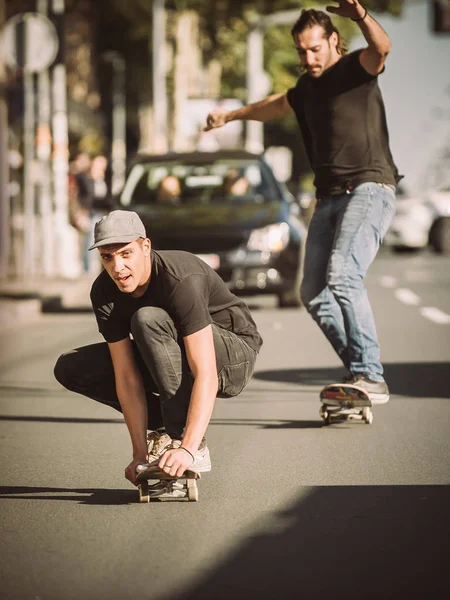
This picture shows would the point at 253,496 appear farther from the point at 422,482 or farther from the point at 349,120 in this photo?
the point at 349,120

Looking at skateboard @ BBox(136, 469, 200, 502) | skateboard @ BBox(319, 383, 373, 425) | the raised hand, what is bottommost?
skateboard @ BBox(319, 383, 373, 425)

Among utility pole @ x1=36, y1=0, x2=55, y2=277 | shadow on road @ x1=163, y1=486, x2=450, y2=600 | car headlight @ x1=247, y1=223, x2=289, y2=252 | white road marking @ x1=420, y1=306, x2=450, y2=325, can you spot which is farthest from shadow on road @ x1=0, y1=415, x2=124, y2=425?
utility pole @ x1=36, y1=0, x2=55, y2=277

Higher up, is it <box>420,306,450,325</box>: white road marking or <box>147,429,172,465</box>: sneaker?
<box>147,429,172,465</box>: sneaker

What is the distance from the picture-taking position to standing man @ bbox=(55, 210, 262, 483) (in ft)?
18.2

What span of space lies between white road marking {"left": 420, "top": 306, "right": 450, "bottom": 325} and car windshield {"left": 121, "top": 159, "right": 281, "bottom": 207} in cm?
201

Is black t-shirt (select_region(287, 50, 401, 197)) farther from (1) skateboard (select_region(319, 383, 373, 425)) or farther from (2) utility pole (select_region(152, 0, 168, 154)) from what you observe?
(2) utility pole (select_region(152, 0, 168, 154))

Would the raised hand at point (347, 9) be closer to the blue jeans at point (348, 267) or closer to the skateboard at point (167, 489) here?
the blue jeans at point (348, 267)

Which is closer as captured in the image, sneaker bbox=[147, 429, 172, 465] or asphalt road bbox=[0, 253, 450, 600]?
asphalt road bbox=[0, 253, 450, 600]

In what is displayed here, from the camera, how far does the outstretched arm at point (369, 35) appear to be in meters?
7.02

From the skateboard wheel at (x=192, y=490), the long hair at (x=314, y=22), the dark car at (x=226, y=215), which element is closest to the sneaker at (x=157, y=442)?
the skateboard wheel at (x=192, y=490)

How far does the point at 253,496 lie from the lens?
5.93 m

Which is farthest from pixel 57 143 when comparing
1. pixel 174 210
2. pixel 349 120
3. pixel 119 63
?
pixel 119 63

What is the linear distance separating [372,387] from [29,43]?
11077 mm

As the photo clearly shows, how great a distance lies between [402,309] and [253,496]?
1061 centimetres
